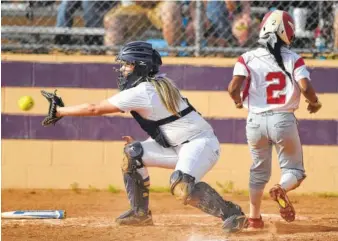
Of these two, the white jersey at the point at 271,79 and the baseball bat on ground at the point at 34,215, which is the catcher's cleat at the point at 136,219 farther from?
the white jersey at the point at 271,79

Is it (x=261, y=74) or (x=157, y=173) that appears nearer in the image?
(x=261, y=74)

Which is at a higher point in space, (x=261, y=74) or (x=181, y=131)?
(x=261, y=74)

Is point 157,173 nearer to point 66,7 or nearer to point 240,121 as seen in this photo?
point 240,121

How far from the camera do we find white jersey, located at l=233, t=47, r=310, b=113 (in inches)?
288

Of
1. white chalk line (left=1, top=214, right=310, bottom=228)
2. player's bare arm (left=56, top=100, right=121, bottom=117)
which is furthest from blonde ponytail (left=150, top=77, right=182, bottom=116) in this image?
white chalk line (left=1, top=214, right=310, bottom=228)

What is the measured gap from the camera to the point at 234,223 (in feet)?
23.3

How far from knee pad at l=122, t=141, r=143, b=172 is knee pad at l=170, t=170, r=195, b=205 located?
464 mm

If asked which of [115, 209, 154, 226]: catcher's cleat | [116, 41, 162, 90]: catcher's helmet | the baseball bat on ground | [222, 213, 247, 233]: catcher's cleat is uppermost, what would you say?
[116, 41, 162, 90]: catcher's helmet

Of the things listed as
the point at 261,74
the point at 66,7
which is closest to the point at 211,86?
the point at 66,7

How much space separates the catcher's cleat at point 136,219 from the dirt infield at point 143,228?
0.08 metres

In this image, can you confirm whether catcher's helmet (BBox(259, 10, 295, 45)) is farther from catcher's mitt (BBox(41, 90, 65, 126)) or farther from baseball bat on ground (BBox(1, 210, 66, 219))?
baseball bat on ground (BBox(1, 210, 66, 219))

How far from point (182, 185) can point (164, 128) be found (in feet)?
1.68

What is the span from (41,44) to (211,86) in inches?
80.0

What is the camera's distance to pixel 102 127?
33.5 feet
